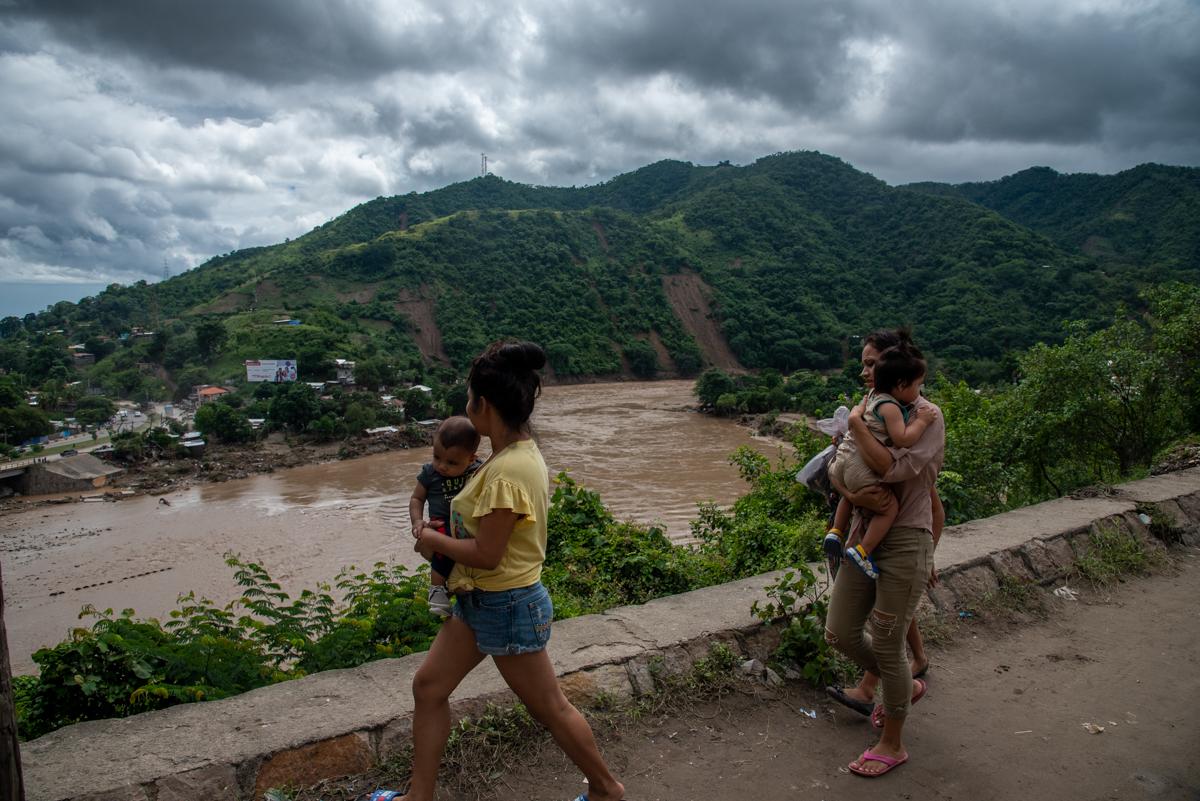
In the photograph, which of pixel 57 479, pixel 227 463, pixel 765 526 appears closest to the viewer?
pixel 765 526

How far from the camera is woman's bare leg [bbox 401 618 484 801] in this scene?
1960 millimetres

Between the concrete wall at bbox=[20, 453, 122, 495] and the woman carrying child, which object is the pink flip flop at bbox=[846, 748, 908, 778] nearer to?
the woman carrying child

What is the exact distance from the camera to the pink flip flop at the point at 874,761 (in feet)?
7.80

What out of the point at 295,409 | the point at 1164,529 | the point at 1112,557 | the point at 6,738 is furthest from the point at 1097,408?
the point at 295,409

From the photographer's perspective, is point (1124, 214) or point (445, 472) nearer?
point (445, 472)

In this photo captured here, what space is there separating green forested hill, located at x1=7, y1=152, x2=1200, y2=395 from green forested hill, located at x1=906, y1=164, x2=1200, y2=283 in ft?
1.08

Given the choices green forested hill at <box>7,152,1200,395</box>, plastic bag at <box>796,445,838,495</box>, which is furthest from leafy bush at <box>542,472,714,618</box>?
green forested hill at <box>7,152,1200,395</box>

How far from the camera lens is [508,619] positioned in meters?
1.89

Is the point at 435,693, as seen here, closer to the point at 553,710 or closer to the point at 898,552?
the point at 553,710

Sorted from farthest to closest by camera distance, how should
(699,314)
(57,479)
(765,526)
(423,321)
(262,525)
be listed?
(699,314) → (423,321) → (57,479) → (262,525) → (765,526)

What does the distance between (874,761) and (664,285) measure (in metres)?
66.0

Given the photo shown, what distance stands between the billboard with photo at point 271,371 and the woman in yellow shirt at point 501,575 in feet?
129

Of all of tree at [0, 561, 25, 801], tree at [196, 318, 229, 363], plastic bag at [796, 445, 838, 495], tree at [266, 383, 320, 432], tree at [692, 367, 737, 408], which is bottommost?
tree at [692, 367, 737, 408]

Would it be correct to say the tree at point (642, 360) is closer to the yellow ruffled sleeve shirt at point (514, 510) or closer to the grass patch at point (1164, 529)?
the grass patch at point (1164, 529)
